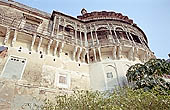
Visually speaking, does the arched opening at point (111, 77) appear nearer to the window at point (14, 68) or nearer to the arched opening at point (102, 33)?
the arched opening at point (102, 33)

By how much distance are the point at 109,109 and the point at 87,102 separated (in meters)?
1.57

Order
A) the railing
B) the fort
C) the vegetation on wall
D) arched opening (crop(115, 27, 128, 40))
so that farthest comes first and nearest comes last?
arched opening (crop(115, 27, 128, 40))
the railing
the fort
the vegetation on wall

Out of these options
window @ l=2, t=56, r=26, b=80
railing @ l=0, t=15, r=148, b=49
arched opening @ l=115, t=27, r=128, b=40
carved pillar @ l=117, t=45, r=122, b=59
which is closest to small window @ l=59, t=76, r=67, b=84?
window @ l=2, t=56, r=26, b=80

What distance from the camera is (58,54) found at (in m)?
14.0

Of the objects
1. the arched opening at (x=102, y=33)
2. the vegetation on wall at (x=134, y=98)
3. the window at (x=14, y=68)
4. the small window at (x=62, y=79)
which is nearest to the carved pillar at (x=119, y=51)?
the arched opening at (x=102, y=33)

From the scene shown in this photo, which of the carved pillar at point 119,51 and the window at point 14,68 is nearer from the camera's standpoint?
the window at point 14,68

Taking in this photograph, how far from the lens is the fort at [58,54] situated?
1088 cm

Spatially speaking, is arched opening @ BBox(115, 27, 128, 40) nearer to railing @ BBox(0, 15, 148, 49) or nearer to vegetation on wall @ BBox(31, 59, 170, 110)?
railing @ BBox(0, 15, 148, 49)

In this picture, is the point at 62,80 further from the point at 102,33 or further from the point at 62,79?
the point at 102,33

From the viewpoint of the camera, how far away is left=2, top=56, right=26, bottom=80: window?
10781 mm

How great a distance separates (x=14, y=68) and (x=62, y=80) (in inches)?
156

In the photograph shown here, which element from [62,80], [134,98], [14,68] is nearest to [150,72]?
[134,98]

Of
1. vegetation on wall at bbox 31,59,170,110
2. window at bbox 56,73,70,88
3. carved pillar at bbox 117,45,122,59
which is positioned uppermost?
carved pillar at bbox 117,45,122,59

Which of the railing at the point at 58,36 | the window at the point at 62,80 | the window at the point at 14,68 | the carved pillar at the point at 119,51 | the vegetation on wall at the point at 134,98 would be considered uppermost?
the railing at the point at 58,36
